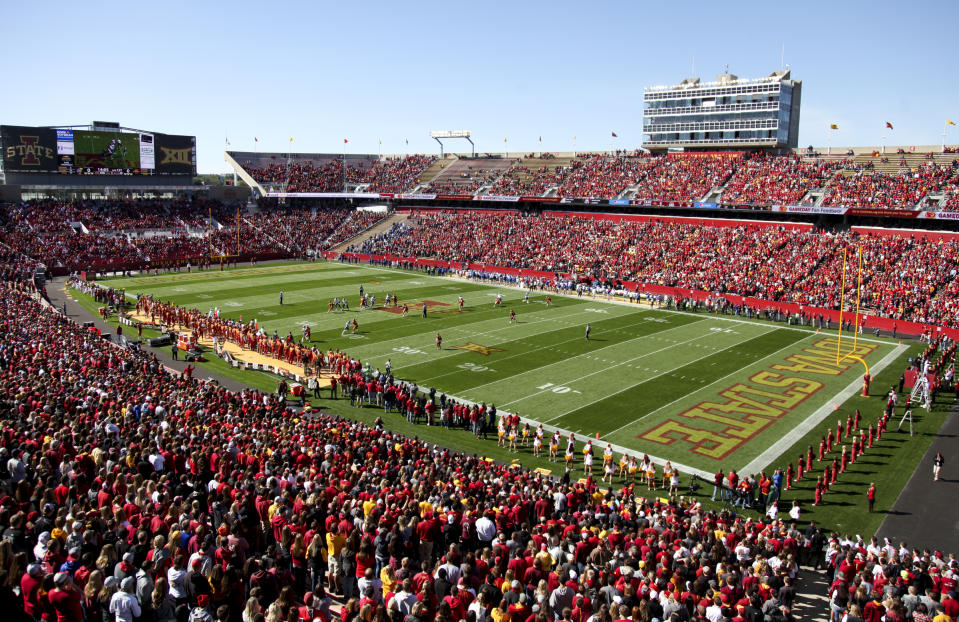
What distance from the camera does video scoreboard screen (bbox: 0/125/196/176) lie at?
214 ft

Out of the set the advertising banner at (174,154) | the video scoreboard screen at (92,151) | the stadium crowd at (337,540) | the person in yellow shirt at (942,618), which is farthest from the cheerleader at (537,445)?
the advertising banner at (174,154)

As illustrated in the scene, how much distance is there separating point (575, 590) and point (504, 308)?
1460 inches

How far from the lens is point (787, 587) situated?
9.76m

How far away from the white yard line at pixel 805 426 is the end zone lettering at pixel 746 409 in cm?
84

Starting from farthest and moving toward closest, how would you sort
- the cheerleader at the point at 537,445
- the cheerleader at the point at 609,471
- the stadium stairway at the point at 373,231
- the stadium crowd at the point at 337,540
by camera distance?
1. the stadium stairway at the point at 373,231
2. the cheerleader at the point at 537,445
3. the cheerleader at the point at 609,471
4. the stadium crowd at the point at 337,540

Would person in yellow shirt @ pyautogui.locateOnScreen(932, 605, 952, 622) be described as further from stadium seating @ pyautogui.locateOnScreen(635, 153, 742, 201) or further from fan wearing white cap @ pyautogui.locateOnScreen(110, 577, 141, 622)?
stadium seating @ pyautogui.locateOnScreen(635, 153, 742, 201)

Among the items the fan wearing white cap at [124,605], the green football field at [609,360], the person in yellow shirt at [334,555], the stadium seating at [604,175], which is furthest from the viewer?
the stadium seating at [604,175]

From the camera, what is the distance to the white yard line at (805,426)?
68.0 feet

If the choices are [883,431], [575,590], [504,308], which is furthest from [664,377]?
[575,590]

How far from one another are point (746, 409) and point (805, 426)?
2.26 meters

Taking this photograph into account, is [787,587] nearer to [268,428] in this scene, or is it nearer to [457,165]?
[268,428]

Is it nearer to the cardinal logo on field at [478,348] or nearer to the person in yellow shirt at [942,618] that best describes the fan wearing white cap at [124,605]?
the person in yellow shirt at [942,618]

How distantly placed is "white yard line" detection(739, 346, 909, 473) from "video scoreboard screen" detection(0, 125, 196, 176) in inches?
2759

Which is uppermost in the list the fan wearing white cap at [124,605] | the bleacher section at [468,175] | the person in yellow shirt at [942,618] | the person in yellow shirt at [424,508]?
the bleacher section at [468,175]
